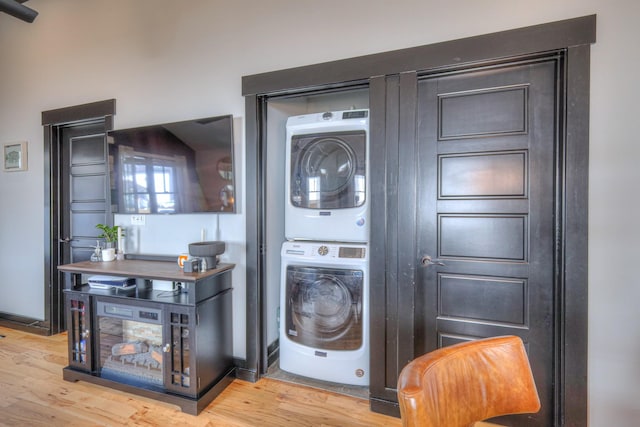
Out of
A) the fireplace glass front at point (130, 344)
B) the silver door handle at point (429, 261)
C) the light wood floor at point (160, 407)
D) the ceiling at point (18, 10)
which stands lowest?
the light wood floor at point (160, 407)

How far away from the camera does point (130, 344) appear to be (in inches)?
86.0

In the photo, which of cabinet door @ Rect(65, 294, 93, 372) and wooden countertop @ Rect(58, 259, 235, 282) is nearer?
wooden countertop @ Rect(58, 259, 235, 282)

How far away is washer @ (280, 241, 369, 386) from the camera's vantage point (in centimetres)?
204

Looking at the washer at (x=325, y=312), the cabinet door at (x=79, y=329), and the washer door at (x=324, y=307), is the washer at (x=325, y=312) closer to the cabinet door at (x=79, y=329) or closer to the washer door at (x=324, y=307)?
the washer door at (x=324, y=307)

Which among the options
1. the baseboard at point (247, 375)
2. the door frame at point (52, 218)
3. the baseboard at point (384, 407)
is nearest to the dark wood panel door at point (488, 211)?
the baseboard at point (384, 407)

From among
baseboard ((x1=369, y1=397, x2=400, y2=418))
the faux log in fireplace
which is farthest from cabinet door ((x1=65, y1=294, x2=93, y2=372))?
baseboard ((x1=369, y1=397, x2=400, y2=418))

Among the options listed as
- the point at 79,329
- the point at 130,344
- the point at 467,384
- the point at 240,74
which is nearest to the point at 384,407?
the point at 467,384

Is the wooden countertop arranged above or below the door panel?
below

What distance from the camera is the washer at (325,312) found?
6.70ft

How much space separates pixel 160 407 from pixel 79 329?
905 mm

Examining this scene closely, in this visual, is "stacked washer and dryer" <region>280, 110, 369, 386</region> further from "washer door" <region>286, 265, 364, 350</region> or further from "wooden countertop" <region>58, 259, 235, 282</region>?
"wooden countertop" <region>58, 259, 235, 282</region>

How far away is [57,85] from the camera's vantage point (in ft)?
9.68

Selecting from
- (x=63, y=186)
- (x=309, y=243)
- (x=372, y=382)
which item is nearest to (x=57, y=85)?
(x=63, y=186)

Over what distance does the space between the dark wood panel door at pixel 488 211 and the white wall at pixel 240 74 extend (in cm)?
22
